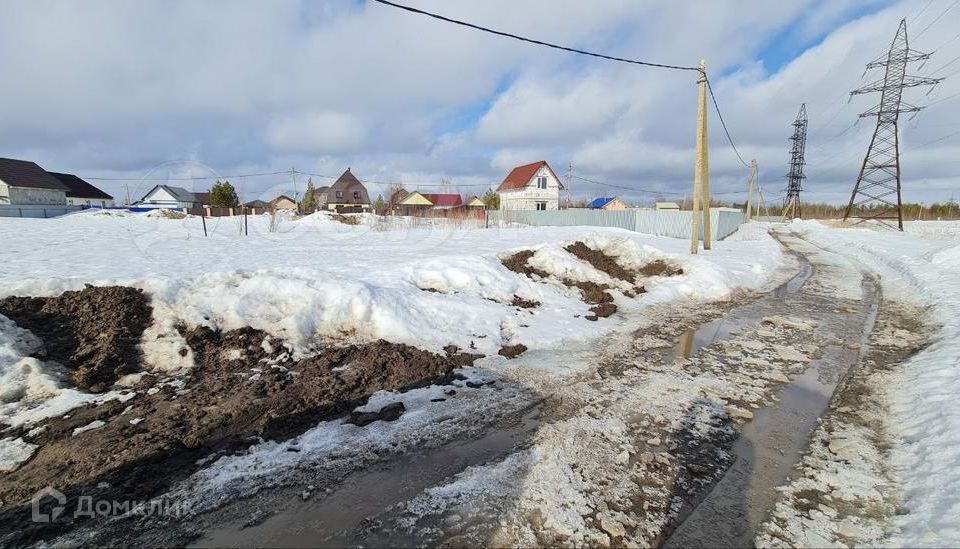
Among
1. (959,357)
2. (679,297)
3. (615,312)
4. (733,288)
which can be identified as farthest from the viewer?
(733,288)

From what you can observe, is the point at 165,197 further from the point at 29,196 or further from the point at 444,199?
the point at 444,199

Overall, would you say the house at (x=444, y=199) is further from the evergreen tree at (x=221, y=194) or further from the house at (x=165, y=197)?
the house at (x=165, y=197)

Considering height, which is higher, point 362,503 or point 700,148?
point 700,148

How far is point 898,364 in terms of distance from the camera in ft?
17.9

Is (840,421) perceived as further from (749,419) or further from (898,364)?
(898,364)

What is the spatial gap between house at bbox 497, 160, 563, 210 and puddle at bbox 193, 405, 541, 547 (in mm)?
45739

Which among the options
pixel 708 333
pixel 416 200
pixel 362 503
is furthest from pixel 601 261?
pixel 416 200

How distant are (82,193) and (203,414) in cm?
7993

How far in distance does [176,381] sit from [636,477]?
4913 millimetres

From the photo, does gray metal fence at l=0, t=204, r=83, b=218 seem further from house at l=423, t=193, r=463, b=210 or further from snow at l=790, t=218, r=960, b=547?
snow at l=790, t=218, r=960, b=547

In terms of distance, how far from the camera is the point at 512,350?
19.2 feet

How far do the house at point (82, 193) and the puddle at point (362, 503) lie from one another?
254 ft

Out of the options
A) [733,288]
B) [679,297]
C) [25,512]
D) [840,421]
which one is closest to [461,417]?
[25,512]

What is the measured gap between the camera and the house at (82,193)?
190 ft
